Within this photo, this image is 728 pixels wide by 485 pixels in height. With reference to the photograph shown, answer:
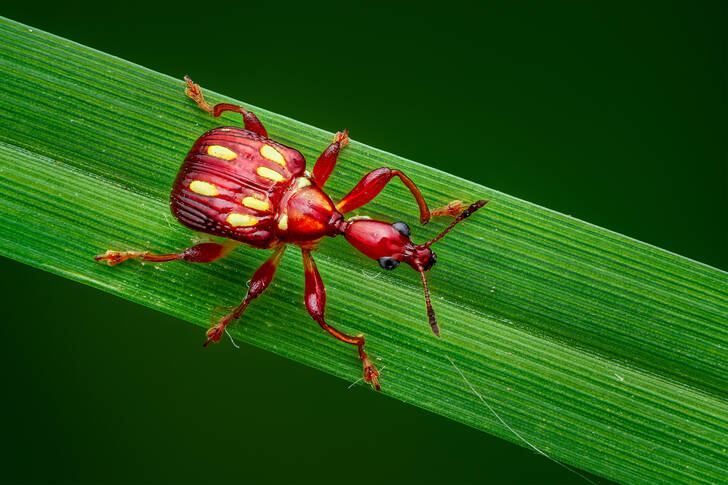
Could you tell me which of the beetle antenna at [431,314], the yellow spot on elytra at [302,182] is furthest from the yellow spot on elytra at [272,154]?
the beetle antenna at [431,314]

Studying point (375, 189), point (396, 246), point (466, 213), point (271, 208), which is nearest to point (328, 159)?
point (375, 189)

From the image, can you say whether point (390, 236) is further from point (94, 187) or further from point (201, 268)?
point (94, 187)

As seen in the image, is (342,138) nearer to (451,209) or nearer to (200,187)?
(451,209)

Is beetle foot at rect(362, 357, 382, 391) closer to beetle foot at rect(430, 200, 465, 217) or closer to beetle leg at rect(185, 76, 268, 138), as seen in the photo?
beetle foot at rect(430, 200, 465, 217)

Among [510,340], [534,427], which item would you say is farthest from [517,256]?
[534,427]

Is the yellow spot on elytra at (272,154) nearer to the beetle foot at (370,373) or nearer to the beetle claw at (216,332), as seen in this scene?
the beetle claw at (216,332)

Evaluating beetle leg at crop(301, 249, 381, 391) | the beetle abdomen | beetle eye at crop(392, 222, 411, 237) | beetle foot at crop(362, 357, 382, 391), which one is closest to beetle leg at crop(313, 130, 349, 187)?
the beetle abdomen
